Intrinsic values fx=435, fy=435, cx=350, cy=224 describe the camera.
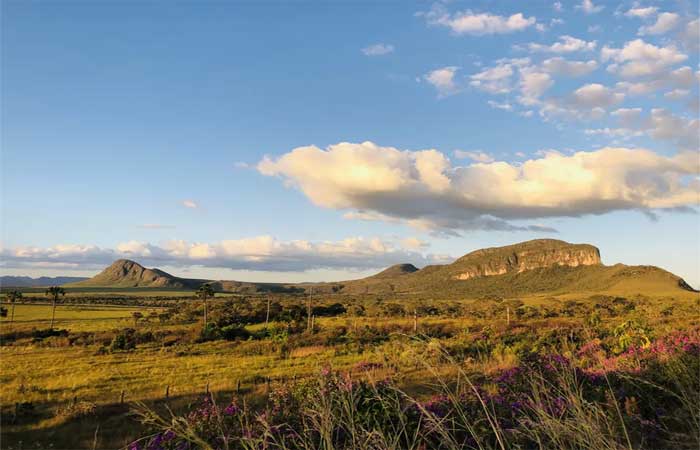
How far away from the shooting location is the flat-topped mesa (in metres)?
166

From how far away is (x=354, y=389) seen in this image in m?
6.18

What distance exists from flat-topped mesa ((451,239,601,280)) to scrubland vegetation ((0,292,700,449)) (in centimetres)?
14386

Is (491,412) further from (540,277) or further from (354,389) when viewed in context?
(540,277)

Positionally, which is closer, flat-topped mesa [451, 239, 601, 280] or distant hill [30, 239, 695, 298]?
distant hill [30, 239, 695, 298]

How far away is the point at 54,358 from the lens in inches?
1214

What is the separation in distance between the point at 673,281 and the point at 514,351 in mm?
134430

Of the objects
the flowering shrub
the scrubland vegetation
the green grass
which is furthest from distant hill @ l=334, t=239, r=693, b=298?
the flowering shrub

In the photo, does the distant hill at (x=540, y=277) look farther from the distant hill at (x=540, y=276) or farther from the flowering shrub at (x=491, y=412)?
the flowering shrub at (x=491, y=412)

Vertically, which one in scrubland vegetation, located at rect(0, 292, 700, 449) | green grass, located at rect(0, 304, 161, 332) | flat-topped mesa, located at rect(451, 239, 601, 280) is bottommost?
green grass, located at rect(0, 304, 161, 332)

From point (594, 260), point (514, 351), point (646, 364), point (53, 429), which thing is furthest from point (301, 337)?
point (594, 260)

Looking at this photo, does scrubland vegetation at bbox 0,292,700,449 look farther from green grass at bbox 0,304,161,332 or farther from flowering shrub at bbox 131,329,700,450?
green grass at bbox 0,304,161,332

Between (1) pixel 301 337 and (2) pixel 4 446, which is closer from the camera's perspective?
(2) pixel 4 446

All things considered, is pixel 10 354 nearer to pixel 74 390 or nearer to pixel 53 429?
pixel 74 390

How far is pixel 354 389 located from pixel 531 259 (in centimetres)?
19063
